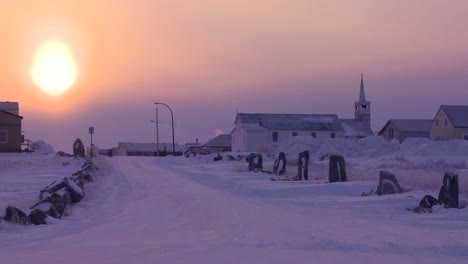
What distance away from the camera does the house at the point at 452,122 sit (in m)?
79.4

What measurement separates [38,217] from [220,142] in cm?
11062

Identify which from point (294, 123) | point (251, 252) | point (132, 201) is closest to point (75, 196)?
point (132, 201)

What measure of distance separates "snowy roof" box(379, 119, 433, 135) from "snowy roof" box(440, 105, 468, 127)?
713 inches

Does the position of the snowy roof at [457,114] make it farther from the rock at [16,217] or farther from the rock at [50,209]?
the rock at [16,217]

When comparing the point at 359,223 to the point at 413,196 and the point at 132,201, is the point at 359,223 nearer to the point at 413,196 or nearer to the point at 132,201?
the point at 413,196

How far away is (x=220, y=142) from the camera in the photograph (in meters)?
124

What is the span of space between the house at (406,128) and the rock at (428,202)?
85.2m

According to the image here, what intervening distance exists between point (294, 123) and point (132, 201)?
231 ft

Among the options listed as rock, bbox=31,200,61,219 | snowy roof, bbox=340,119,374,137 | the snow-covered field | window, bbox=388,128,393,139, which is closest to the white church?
snowy roof, bbox=340,119,374,137

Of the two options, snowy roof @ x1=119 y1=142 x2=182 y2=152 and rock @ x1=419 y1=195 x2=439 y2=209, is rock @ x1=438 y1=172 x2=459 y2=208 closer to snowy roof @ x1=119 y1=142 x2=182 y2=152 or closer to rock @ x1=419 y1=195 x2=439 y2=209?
rock @ x1=419 y1=195 x2=439 y2=209

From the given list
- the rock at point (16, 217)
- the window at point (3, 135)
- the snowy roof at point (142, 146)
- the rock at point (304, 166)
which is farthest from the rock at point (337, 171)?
the snowy roof at point (142, 146)

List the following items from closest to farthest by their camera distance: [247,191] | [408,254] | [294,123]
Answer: [408,254]
[247,191]
[294,123]

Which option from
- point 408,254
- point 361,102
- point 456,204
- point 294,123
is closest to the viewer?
point 408,254

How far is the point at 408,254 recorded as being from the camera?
9.95 metres
